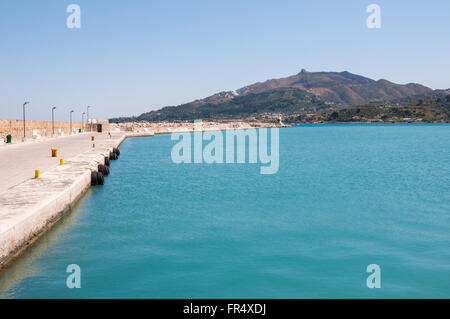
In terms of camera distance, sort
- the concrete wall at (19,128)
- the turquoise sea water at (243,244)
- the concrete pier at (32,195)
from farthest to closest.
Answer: the concrete wall at (19,128)
the concrete pier at (32,195)
the turquoise sea water at (243,244)

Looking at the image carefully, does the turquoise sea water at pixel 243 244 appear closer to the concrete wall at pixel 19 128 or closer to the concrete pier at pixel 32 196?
the concrete pier at pixel 32 196

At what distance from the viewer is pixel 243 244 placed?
14.7 m

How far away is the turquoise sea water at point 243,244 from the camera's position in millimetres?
11125

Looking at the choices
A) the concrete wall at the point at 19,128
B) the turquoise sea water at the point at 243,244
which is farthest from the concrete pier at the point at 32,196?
the concrete wall at the point at 19,128

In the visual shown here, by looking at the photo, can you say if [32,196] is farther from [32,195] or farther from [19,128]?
[19,128]

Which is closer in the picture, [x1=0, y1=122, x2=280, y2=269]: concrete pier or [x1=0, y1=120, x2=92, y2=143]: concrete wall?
[x1=0, y1=122, x2=280, y2=269]: concrete pier

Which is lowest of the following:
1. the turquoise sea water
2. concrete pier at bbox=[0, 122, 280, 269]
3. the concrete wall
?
the turquoise sea water

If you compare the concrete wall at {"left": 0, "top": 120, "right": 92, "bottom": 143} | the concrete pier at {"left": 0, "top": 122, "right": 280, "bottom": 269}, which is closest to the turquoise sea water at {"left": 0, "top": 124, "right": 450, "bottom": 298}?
the concrete pier at {"left": 0, "top": 122, "right": 280, "bottom": 269}

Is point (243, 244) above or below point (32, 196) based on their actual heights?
below

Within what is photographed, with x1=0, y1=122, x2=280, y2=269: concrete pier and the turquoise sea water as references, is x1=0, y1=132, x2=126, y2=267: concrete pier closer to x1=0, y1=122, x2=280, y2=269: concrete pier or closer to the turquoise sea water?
x1=0, y1=122, x2=280, y2=269: concrete pier

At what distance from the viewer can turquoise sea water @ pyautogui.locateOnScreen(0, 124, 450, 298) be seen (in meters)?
11.1

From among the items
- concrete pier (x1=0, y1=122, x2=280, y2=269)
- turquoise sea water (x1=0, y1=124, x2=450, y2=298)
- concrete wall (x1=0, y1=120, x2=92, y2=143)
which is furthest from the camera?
concrete wall (x1=0, y1=120, x2=92, y2=143)

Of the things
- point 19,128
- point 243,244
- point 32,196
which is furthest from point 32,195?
point 19,128

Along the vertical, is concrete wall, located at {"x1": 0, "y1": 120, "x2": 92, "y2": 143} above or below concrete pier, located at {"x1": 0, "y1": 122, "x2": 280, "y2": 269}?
above
